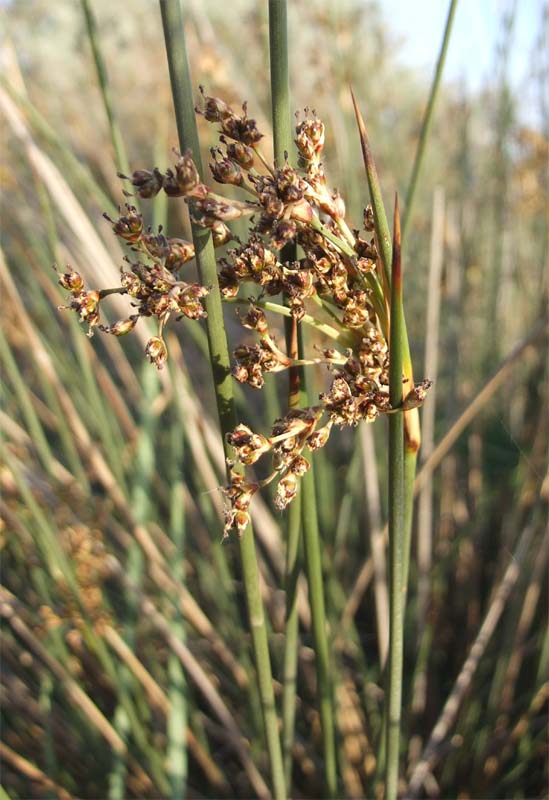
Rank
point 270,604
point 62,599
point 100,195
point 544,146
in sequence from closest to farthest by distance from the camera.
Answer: point 100,195 → point 62,599 → point 270,604 → point 544,146

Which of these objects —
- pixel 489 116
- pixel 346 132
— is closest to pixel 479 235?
→ pixel 489 116

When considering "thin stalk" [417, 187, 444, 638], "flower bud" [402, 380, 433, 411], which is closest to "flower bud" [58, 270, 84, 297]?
"flower bud" [402, 380, 433, 411]

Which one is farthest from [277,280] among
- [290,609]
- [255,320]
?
[290,609]

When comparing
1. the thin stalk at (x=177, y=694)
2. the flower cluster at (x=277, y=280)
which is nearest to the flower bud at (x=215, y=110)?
the flower cluster at (x=277, y=280)

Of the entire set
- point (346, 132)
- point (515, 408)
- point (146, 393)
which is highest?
point (346, 132)

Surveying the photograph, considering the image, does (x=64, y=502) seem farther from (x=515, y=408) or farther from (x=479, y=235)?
(x=479, y=235)

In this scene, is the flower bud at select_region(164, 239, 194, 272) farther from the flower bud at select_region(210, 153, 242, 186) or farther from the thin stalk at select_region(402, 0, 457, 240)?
the thin stalk at select_region(402, 0, 457, 240)

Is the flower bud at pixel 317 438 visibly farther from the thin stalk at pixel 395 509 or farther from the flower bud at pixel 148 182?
the flower bud at pixel 148 182

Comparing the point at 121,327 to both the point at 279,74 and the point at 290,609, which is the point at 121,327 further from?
the point at 290,609
